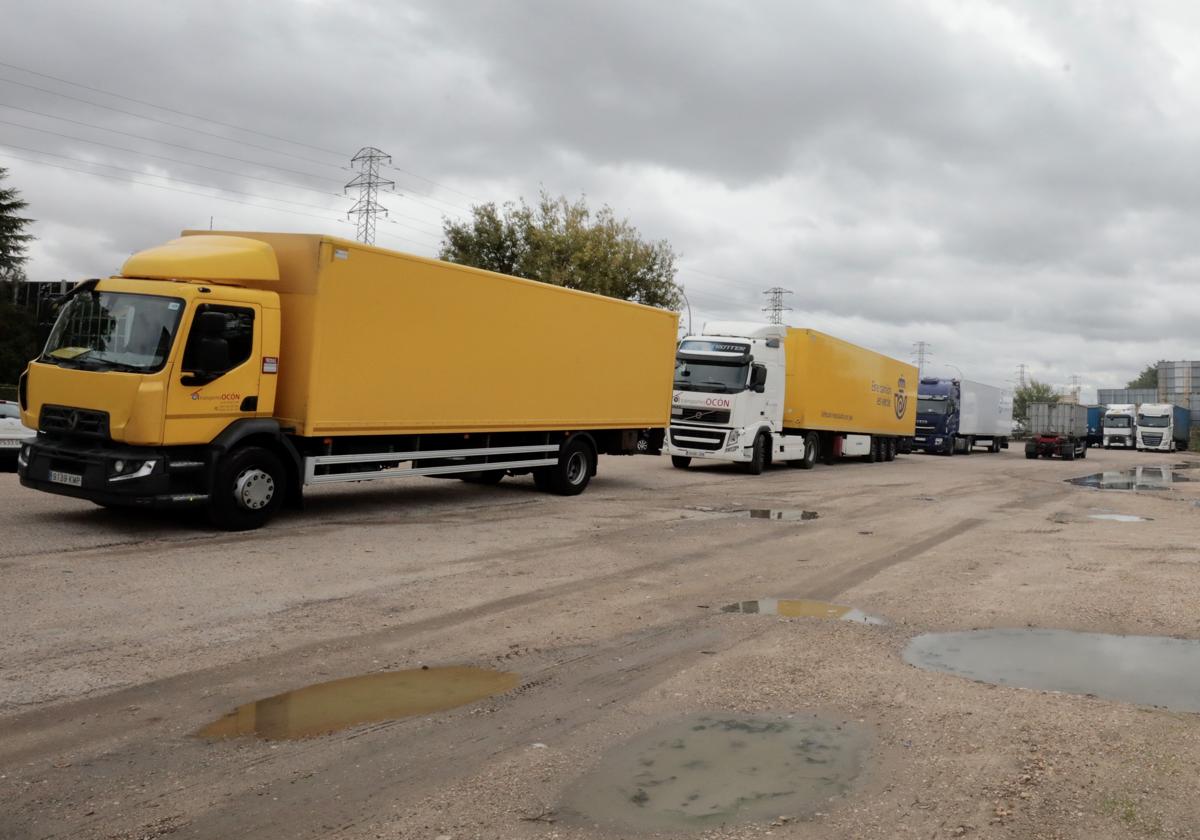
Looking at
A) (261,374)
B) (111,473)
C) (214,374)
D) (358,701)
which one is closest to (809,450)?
(261,374)

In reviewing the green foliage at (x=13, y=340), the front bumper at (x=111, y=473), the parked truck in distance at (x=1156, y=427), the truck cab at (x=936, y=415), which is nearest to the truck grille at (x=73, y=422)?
the front bumper at (x=111, y=473)

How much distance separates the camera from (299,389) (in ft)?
35.7

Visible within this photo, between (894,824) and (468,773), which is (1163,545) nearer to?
(894,824)

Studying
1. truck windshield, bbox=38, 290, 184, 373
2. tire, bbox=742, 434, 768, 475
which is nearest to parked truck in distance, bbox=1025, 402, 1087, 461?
tire, bbox=742, 434, 768, 475

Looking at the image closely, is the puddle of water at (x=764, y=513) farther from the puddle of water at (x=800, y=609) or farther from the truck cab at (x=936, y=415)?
the truck cab at (x=936, y=415)

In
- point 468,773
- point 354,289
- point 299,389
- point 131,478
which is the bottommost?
point 468,773

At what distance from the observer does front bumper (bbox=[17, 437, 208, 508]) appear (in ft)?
32.0

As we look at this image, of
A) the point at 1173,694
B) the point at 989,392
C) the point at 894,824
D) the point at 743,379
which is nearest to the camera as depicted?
the point at 894,824

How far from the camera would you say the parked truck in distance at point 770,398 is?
21719 millimetres

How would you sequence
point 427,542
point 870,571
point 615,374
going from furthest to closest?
point 615,374 → point 427,542 → point 870,571

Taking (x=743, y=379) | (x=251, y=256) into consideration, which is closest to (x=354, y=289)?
(x=251, y=256)

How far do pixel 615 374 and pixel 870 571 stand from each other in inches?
311

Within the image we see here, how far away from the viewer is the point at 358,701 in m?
4.98

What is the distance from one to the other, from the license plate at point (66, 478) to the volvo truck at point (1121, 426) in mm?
62622
